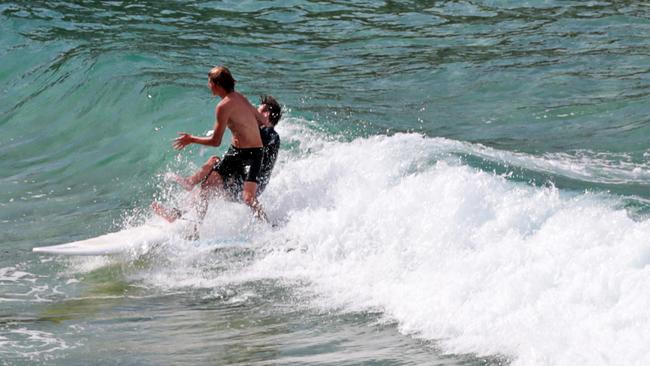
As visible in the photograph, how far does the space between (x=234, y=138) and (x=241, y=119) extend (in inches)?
9.8

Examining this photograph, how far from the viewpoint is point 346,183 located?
1055 centimetres

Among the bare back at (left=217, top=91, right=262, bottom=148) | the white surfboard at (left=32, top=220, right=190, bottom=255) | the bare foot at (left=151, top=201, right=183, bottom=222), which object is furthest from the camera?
the bare foot at (left=151, top=201, right=183, bottom=222)

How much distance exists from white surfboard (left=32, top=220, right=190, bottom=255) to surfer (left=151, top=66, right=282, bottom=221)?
15 cm

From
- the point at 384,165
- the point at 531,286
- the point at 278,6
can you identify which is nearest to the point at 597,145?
the point at 384,165

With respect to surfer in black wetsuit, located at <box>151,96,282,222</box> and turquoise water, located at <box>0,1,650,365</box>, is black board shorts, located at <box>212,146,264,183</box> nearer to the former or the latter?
surfer in black wetsuit, located at <box>151,96,282,222</box>

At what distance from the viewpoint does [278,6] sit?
858 inches

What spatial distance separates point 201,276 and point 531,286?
9.71 feet

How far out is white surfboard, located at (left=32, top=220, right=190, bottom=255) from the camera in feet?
32.1

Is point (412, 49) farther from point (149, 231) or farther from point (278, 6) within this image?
point (149, 231)

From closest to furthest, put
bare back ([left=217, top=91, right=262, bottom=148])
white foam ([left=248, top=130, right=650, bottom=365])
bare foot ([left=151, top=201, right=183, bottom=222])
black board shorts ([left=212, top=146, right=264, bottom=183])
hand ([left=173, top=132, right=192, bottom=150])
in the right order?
white foam ([left=248, top=130, right=650, bottom=365]) < hand ([left=173, top=132, right=192, bottom=150]) < bare back ([left=217, top=91, right=262, bottom=148]) < black board shorts ([left=212, top=146, right=264, bottom=183]) < bare foot ([left=151, top=201, right=183, bottom=222])

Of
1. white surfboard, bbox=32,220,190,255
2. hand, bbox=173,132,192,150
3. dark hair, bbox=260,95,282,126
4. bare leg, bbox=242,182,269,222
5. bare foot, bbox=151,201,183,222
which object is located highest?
dark hair, bbox=260,95,282,126

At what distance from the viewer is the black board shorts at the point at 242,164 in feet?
33.4

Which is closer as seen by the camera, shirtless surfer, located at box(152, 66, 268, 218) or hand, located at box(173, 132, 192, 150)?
hand, located at box(173, 132, 192, 150)

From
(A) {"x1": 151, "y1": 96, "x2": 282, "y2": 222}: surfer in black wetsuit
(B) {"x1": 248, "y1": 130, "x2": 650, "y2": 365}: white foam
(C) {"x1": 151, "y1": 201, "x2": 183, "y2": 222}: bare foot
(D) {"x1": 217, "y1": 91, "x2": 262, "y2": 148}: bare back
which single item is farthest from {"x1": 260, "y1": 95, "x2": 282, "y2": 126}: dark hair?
(C) {"x1": 151, "y1": 201, "x2": 183, "y2": 222}: bare foot
